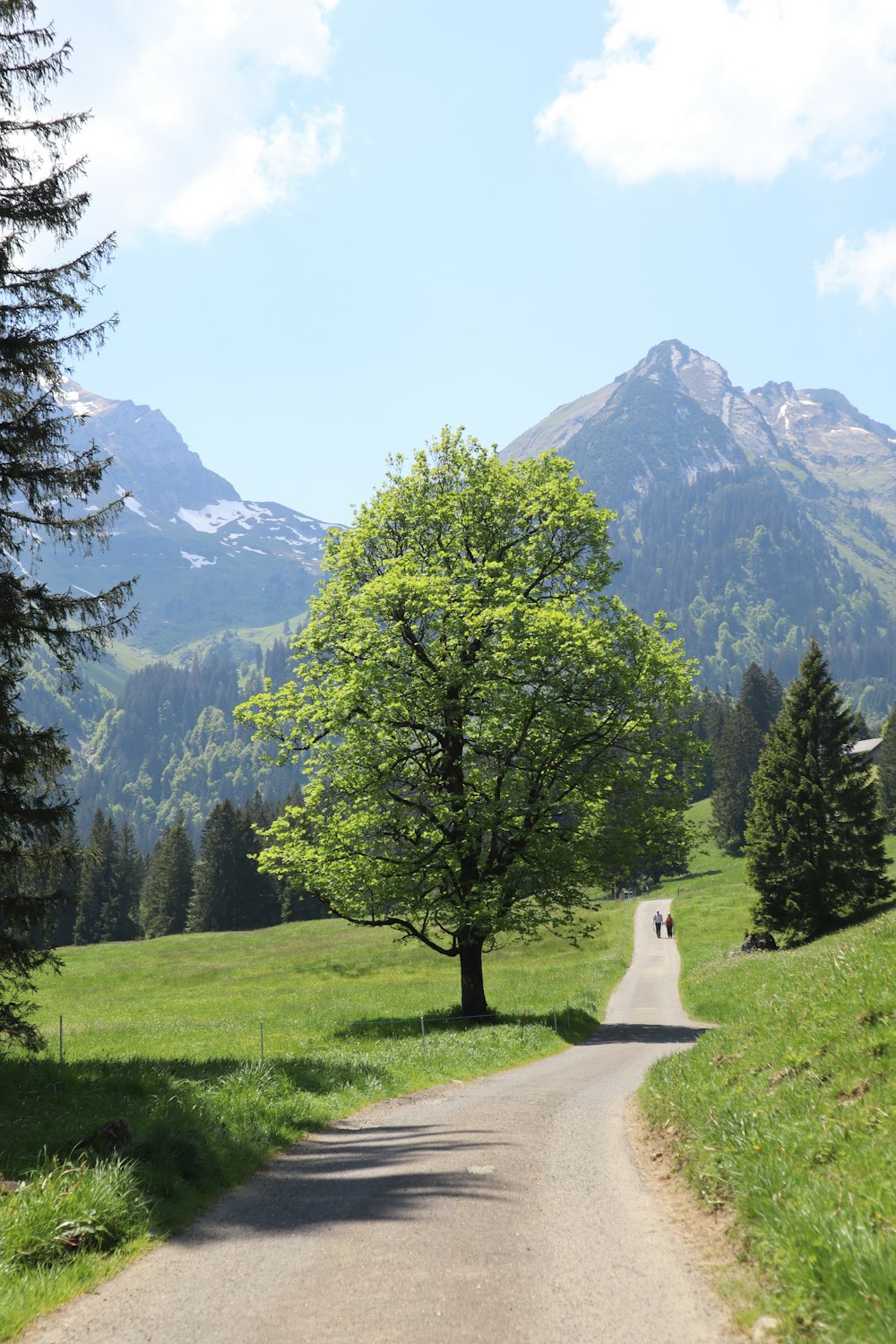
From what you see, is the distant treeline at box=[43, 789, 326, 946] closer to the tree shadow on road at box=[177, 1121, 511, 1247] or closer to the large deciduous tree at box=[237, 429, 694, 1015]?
the large deciduous tree at box=[237, 429, 694, 1015]

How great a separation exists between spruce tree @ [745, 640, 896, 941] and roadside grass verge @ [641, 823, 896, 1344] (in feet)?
109

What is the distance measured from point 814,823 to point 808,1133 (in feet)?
138

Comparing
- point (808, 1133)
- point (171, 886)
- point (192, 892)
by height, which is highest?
point (171, 886)

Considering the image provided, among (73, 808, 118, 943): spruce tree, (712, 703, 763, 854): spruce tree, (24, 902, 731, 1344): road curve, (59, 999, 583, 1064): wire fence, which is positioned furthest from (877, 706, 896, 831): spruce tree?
(24, 902, 731, 1344): road curve

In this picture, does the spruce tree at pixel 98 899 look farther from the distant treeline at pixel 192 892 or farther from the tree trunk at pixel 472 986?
the tree trunk at pixel 472 986

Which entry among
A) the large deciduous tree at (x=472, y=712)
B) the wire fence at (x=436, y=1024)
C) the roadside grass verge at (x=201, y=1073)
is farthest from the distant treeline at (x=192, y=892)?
the large deciduous tree at (x=472, y=712)

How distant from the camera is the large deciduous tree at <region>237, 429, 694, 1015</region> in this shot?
25578 millimetres

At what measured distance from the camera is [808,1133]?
8.62 metres

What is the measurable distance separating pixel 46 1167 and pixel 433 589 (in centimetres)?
1798

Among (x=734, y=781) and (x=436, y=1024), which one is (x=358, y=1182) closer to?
(x=436, y=1024)

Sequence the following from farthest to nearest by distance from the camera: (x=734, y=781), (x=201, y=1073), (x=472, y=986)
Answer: (x=734, y=781)
(x=472, y=986)
(x=201, y=1073)

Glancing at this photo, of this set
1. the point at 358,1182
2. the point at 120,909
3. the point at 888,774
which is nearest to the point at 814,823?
the point at 358,1182

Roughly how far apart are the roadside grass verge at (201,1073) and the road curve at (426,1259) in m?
0.51

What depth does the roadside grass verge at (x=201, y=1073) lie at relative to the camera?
8.14 m
